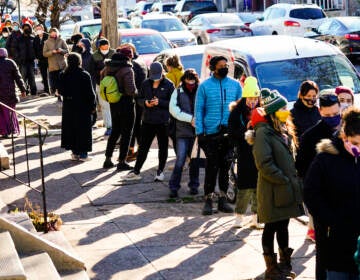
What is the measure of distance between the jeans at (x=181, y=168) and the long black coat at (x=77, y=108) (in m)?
2.71

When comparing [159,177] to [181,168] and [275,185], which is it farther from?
[275,185]

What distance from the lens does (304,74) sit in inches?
511

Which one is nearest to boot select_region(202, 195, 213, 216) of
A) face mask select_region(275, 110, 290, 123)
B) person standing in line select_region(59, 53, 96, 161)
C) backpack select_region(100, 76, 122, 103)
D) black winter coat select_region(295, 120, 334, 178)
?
face mask select_region(275, 110, 290, 123)

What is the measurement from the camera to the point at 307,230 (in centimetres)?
1013

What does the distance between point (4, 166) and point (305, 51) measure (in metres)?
4.59

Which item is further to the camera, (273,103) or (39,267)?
(273,103)

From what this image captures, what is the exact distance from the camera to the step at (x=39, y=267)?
795cm

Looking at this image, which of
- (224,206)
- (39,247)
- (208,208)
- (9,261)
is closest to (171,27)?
(224,206)

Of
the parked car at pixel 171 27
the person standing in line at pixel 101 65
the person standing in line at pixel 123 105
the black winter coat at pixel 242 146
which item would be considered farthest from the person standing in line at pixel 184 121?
the parked car at pixel 171 27

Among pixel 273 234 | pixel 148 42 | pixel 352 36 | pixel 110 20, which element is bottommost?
pixel 352 36

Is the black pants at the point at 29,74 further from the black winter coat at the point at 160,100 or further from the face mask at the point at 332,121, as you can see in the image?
the face mask at the point at 332,121

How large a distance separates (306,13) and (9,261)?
28.6 m

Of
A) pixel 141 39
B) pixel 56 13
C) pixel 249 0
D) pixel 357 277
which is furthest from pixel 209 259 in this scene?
pixel 249 0

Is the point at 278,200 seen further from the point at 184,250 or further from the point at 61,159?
the point at 61,159
